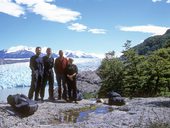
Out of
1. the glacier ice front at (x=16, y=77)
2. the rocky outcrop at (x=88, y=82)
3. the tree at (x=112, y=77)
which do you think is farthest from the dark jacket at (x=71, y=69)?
the glacier ice front at (x=16, y=77)

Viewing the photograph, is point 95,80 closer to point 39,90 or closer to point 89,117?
point 39,90

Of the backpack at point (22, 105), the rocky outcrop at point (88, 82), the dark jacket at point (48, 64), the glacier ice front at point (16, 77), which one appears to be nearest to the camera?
the backpack at point (22, 105)

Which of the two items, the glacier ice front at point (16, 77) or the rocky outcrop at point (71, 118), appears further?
the glacier ice front at point (16, 77)

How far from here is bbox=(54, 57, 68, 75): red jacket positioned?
64.2ft

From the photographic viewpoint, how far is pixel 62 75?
1978 centimetres

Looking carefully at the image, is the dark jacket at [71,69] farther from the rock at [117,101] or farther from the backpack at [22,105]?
the backpack at [22,105]

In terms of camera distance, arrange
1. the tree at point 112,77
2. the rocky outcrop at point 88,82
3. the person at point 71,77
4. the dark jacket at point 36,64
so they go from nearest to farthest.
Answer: the dark jacket at point 36,64 < the person at point 71,77 < the tree at point 112,77 < the rocky outcrop at point 88,82

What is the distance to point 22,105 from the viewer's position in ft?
50.9

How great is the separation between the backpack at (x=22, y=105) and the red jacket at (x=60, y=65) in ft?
12.9

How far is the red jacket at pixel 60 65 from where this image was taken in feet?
64.2

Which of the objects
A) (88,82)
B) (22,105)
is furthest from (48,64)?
(88,82)

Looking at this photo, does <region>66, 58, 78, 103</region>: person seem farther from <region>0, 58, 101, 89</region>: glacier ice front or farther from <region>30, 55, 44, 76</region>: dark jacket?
<region>0, 58, 101, 89</region>: glacier ice front

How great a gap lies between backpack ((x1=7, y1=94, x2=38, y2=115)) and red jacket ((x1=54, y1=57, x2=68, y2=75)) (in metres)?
3.95

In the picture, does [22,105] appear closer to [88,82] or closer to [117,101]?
[117,101]
